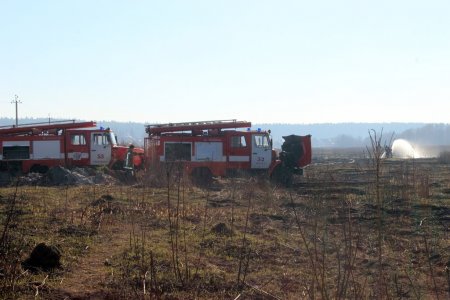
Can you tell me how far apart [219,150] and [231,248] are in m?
15.9

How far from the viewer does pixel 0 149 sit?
2664 cm

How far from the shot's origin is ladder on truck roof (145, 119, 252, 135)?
25.5 metres

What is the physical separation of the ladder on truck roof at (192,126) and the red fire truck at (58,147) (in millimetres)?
2497

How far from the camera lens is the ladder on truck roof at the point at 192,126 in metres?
25.5

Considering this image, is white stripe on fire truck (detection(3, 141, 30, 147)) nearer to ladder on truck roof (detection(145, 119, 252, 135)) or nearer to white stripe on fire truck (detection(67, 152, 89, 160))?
white stripe on fire truck (detection(67, 152, 89, 160))

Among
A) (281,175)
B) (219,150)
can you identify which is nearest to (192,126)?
(219,150)

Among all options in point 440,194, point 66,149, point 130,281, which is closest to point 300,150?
point 440,194

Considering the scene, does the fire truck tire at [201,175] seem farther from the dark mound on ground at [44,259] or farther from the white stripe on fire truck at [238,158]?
the dark mound on ground at [44,259]

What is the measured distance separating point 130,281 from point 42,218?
16.7 feet

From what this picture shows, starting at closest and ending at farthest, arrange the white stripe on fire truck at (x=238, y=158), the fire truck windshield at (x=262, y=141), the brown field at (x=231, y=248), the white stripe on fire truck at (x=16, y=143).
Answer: the brown field at (x=231, y=248) < the white stripe on fire truck at (x=238, y=158) < the fire truck windshield at (x=262, y=141) < the white stripe on fire truck at (x=16, y=143)

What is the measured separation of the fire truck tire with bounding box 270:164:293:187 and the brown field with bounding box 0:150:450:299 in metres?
8.68

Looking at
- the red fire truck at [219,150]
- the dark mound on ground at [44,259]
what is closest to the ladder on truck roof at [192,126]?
the red fire truck at [219,150]

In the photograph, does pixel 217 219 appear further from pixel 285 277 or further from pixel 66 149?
pixel 66 149

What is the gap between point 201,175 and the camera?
992 inches
